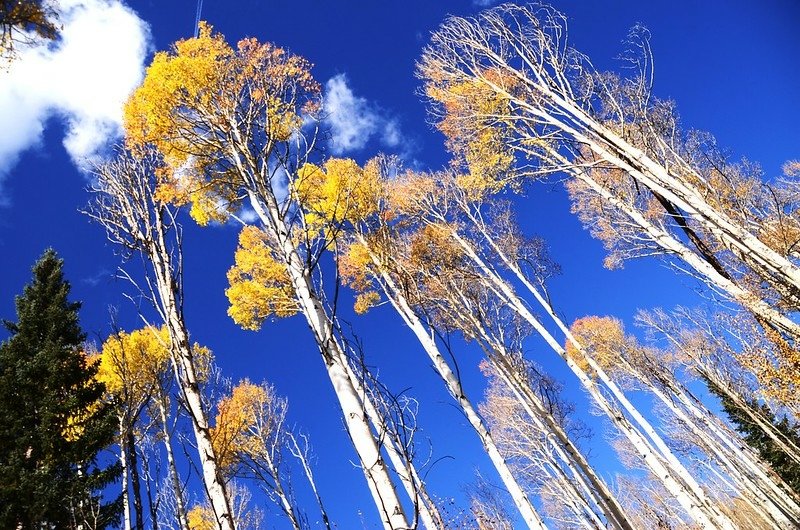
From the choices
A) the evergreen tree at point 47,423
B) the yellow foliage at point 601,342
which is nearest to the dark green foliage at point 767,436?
the yellow foliage at point 601,342

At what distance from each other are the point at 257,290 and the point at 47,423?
15.1 ft

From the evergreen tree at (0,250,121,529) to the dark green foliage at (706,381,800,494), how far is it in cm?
1911

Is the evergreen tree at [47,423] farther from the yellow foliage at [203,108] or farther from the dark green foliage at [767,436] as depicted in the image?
the dark green foliage at [767,436]

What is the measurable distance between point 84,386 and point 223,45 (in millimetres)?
8391

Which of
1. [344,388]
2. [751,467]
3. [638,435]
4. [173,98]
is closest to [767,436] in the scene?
[751,467]

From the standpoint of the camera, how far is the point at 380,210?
9539 millimetres

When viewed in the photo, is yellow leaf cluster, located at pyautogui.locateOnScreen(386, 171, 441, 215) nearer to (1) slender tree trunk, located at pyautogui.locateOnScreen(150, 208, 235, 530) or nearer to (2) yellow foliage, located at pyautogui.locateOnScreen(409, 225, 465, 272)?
(2) yellow foliage, located at pyautogui.locateOnScreen(409, 225, 465, 272)

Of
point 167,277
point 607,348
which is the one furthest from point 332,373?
point 607,348

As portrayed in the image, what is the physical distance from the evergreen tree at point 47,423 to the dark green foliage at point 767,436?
19.1 metres

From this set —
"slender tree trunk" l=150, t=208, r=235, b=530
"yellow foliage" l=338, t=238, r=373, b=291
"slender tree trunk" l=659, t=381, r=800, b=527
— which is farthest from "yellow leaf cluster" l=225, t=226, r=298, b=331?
"slender tree trunk" l=659, t=381, r=800, b=527

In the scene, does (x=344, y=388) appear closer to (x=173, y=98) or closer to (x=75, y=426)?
(x=173, y=98)

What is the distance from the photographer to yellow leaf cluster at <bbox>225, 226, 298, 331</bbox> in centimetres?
873

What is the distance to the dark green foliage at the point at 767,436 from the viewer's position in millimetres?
15078

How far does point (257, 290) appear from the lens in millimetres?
8781
